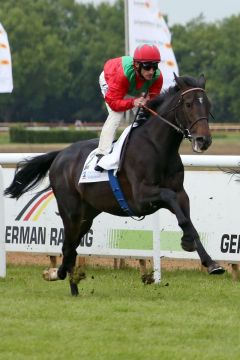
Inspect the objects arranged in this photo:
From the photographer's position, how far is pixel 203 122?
24.0ft

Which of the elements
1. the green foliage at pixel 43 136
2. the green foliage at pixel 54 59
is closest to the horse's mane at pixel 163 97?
the green foliage at pixel 43 136

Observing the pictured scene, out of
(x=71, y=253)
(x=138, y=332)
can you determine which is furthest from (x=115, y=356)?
(x=71, y=253)

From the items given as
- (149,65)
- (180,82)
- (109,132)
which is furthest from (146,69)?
(109,132)

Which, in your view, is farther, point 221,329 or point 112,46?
point 112,46

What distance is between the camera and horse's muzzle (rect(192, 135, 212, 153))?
23.8 feet

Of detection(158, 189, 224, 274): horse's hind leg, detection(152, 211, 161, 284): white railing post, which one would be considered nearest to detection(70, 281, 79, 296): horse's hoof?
detection(152, 211, 161, 284): white railing post

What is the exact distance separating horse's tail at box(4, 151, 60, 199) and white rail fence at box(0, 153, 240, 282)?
129 mm

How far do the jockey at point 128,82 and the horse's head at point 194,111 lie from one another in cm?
31

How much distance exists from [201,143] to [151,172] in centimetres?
59

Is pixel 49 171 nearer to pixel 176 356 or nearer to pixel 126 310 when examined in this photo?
pixel 126 310

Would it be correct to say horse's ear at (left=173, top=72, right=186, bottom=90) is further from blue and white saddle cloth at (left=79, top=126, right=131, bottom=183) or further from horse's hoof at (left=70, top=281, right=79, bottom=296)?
horse's hoof at (left=70, top=281, right=79, bottom=296)

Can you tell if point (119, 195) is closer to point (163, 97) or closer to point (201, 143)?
point (163, 97)

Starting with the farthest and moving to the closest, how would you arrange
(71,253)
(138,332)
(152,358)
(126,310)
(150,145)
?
(71,253), (150,145), (126,310), (138,332), (152,358)

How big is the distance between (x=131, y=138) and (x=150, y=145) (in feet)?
→ 0.71
